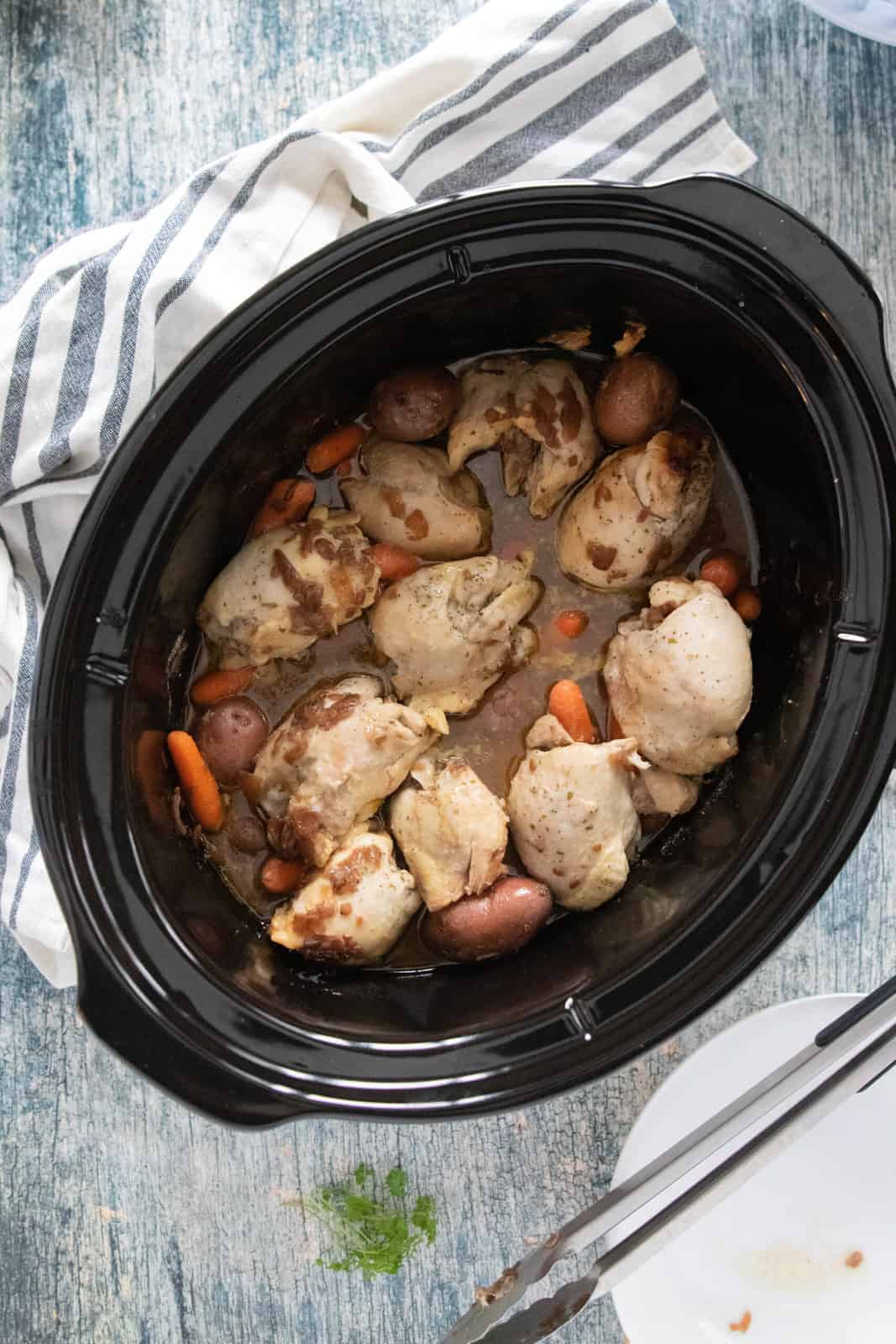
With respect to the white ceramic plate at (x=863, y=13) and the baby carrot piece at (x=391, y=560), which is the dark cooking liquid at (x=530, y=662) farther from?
the white ceramic plate at (x=863, y=13)

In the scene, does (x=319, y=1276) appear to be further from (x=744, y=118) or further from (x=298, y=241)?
(x=744, y=118)

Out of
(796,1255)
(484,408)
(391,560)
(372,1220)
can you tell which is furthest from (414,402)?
(796,1255)

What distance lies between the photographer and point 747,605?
4.95 feet

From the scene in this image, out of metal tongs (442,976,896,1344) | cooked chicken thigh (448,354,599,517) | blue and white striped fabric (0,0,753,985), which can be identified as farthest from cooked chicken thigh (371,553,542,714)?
metal tongs (442,976,896,1344)

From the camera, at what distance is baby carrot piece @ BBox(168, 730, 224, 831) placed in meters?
1.47

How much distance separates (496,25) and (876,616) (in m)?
0.87

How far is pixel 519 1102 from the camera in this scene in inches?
50.4

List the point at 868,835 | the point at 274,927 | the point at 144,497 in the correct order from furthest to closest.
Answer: the point at 868,835, the point at 274,927, the point at 144,497

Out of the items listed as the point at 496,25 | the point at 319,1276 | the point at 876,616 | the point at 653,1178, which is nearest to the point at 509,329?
the point at 496,25

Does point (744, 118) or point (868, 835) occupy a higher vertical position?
point (744, 118)

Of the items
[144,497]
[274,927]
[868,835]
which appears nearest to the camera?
[144,497]

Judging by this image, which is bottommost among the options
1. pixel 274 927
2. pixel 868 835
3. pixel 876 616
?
pixel 868 835

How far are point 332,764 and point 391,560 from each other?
0.26 meters

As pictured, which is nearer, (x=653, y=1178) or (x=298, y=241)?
(x=653, y=1178)
